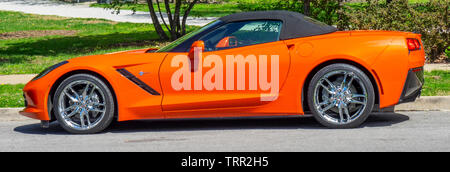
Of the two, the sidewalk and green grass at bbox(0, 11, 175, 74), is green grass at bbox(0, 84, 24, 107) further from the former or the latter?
the sidewalk

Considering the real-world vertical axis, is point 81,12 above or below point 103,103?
below

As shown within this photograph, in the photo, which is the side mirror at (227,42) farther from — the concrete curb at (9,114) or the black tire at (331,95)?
the concrete curb at (9,114)

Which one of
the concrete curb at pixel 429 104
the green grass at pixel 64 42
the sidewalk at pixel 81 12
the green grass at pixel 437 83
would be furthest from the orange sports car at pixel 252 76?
the sidewalk at pixel 81 12

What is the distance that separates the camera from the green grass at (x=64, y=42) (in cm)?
1588

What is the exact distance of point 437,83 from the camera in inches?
380

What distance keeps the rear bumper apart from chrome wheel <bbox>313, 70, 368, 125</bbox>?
1.40 feet

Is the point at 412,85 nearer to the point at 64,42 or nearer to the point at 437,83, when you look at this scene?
the point at 437,83

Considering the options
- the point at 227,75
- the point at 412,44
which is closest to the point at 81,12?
the point at 227,75

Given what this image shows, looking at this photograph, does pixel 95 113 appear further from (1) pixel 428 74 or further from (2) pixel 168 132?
(1) pixel 428 74

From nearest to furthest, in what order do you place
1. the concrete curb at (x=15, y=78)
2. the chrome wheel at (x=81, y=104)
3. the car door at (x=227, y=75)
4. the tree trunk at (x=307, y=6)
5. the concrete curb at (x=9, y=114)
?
1. the car door at (x=227, y=75)
2. the chrome wheel at (x=81, y=104)
3. the concrete curb at (x=9, y=114)
4. the concrete curb at (x=15, y=78)
5. the tree trunk at (x=307, y=6)

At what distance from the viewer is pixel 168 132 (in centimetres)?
734

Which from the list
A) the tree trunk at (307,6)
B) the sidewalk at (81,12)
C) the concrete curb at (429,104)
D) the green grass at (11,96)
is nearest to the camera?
the concrete curb at (429,104)

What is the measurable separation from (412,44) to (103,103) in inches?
134

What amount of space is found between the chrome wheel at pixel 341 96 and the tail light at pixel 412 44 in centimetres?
65
